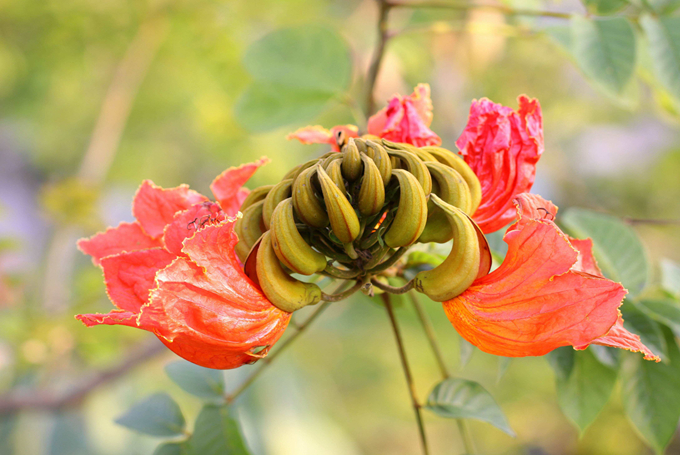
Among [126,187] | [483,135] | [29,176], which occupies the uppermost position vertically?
[483,135]

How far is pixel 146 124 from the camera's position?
14.6 feet

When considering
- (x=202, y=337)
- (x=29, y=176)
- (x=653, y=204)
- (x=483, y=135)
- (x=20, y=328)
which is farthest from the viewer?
(x=29, y=176)

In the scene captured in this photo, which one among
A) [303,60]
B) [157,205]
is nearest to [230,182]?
[157,205]

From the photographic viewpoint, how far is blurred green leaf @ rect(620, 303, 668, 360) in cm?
96

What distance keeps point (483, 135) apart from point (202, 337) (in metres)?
0.58

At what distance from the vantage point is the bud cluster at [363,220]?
679 mm

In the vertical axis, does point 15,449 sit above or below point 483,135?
below

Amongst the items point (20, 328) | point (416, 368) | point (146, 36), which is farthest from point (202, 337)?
point (416, 368)

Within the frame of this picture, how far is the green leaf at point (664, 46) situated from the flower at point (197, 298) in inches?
38.3

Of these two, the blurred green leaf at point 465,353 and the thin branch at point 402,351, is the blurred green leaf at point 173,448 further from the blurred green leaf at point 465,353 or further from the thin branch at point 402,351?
the blurred green leaf at point 465,353

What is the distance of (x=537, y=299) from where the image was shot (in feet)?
2.22

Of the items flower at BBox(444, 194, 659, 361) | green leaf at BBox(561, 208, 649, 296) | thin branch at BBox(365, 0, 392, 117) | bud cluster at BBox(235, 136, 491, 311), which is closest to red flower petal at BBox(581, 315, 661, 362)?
flower at BBox(444, 194, 659, 361)

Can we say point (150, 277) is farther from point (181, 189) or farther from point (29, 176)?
point (29, 176)

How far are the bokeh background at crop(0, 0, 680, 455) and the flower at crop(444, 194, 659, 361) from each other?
2.57 ft
